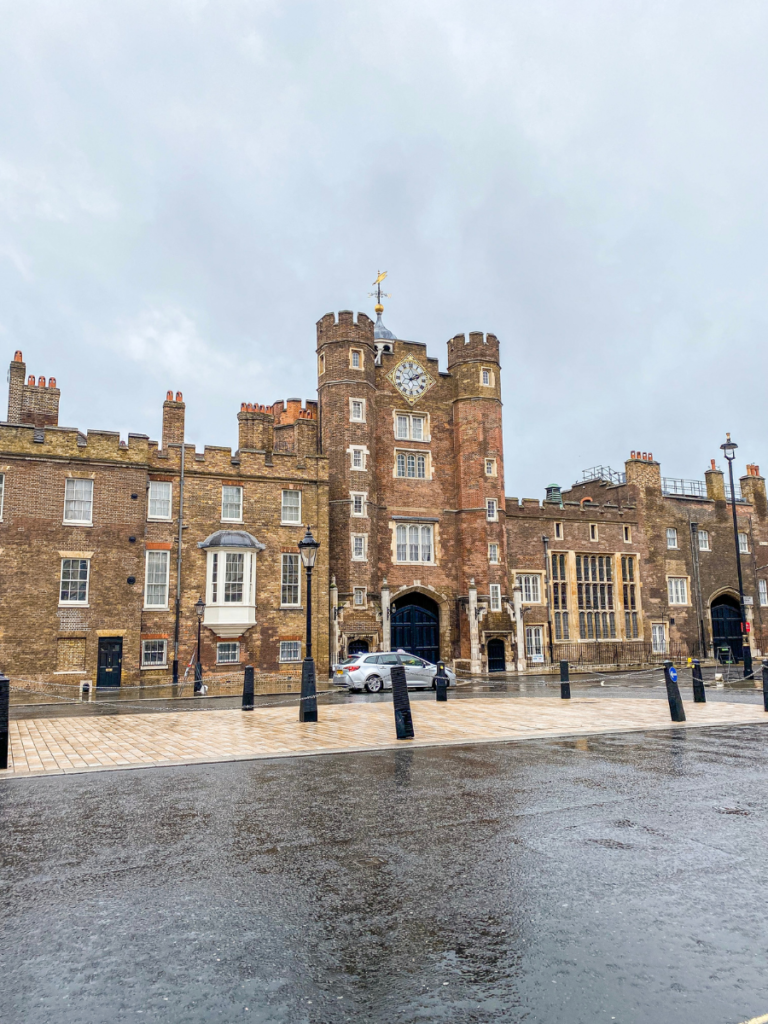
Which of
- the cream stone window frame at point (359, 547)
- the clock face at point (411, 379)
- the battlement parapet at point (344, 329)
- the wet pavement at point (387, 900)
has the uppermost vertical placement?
the battlement parapet at point (344, 329)

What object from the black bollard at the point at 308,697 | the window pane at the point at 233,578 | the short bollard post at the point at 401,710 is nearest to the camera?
the short bollard post at the point at 401,710

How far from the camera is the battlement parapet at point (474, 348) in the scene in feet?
132

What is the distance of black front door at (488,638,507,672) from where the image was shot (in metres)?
37.6

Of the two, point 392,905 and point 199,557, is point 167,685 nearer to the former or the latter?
point 199,557

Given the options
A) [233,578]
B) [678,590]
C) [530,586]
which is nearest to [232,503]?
[233,578]

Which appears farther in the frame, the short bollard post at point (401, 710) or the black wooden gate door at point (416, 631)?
the black wooden gate door at point (416, 631)

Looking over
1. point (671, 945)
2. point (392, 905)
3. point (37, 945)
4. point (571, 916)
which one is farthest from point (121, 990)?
point (671, 945)

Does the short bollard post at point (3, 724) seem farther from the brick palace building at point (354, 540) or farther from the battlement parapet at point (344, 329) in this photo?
the battlement parapet at point (344, 329)

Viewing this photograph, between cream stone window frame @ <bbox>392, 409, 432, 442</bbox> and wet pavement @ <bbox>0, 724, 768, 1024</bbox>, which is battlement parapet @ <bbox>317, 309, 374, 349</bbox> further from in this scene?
wet pavement @ <bbox>0, 724, 768, 1024</bbox>

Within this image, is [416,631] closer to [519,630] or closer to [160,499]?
[519,630]

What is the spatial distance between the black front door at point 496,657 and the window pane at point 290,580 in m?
11.1

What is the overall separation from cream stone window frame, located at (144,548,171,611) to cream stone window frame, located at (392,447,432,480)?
1324 cm

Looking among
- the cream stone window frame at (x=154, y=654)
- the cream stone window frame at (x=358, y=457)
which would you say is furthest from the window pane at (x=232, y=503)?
the cream stone window frame at (x=154, y=654)

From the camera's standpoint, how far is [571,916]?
15.3 feet
